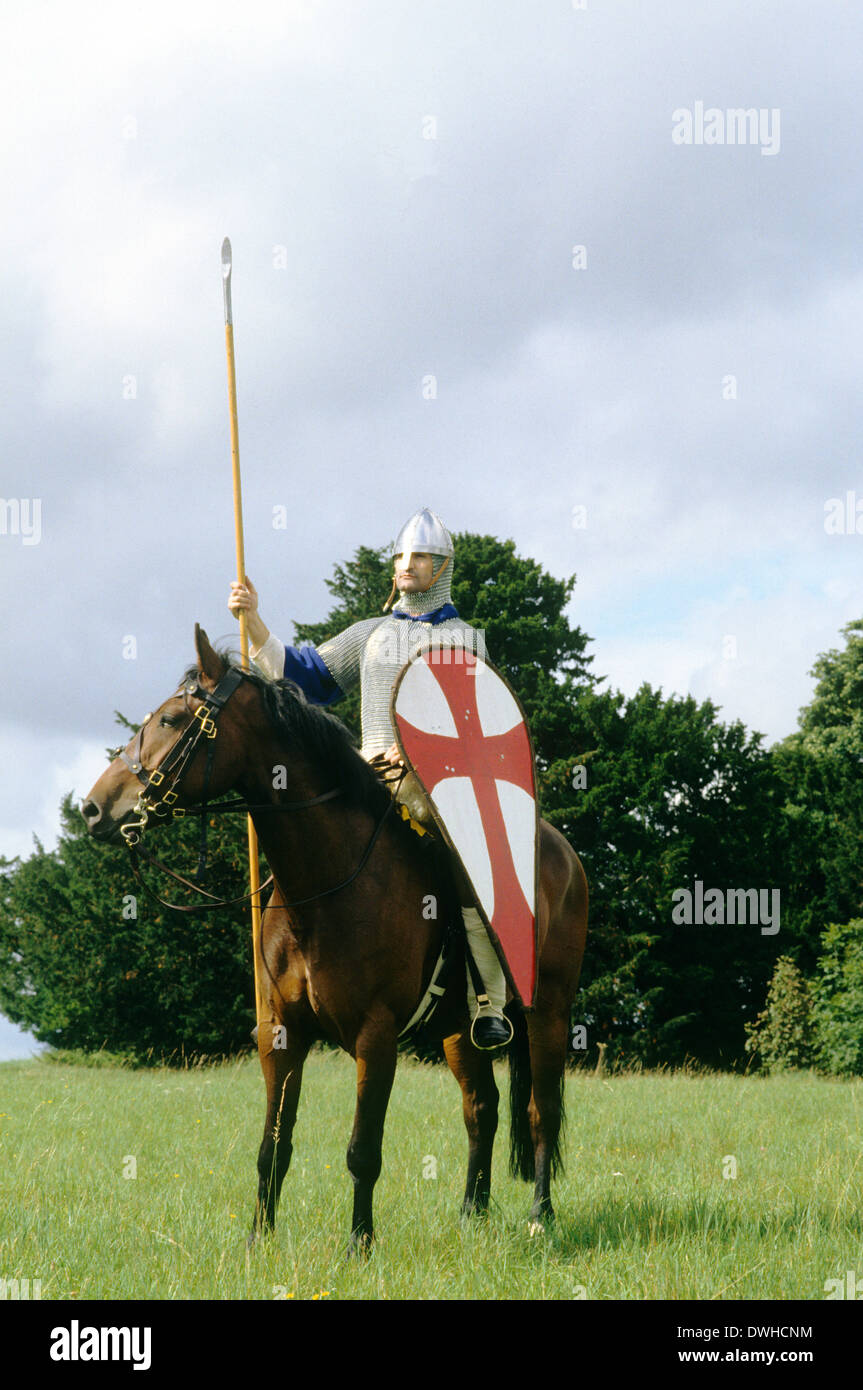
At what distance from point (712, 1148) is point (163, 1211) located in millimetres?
4578

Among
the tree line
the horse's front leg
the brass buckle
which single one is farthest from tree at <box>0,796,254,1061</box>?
the brass buckle

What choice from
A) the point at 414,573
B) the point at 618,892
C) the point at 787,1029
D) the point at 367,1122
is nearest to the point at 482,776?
the point at 414,573

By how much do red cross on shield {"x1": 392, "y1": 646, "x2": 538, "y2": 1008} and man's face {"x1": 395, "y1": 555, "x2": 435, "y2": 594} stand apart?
0.59 m

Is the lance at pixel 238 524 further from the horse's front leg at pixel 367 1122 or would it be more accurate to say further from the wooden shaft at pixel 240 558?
the horse's front leg at pixel 367 1122

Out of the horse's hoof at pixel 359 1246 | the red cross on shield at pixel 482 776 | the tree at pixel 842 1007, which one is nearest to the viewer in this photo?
the horse's hoof at pixel 359 1246

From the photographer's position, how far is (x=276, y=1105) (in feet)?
16.2

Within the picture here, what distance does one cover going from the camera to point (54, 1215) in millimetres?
5930

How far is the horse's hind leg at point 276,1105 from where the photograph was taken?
4934mm

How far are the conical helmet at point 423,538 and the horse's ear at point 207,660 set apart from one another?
1540mm

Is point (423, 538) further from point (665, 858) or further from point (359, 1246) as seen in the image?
point (665, 858)

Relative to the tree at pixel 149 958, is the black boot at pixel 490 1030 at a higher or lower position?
higher

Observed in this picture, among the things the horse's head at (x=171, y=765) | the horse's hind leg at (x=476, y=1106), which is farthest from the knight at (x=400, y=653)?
the horse's head at (x=171, y=765)
